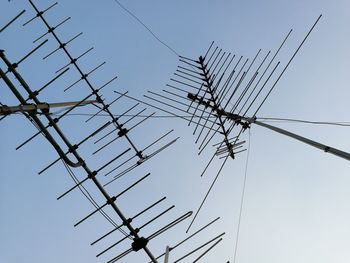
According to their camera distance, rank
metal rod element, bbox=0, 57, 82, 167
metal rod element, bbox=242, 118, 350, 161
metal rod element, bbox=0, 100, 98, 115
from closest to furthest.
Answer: metal rod element, bbox=242, 118, 350, 161, metal rod element, bbox=0, 100, 98, 115, metal rod element, bbox=0, 57, 82, 167

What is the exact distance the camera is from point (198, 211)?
5.24 m

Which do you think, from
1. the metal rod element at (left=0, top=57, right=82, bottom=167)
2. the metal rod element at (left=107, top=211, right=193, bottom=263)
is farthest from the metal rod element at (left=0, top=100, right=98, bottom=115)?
the metal rod element at (left=107, top=211, right=193, bottom=263)

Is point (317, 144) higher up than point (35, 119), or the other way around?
point (35, 119)

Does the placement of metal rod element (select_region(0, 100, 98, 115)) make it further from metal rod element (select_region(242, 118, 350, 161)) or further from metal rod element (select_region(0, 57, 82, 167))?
metal rod element (select_region(242, 118, 350, 161))

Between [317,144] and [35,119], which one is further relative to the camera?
[35,119]

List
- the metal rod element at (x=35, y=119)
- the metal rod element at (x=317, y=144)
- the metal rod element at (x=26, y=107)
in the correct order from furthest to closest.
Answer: the metal rod element at (x=35, y=119) < the metal rod element at (x=26, y=107) < the metal rod element at (x=317, y=144)

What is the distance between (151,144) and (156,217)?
2.49 meters

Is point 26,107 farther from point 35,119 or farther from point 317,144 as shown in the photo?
point 317,144

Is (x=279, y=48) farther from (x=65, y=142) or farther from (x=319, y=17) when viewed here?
(x=65, y=142)

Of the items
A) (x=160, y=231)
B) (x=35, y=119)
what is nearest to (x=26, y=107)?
(x=35, y=119)

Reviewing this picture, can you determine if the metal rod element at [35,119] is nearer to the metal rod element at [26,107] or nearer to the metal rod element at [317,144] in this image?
→ the metal rod element at [26,107]

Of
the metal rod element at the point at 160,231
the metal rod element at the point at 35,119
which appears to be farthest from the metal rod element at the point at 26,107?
the metal rod element at the point at 160,231

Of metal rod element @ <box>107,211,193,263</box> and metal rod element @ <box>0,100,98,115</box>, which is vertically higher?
metal rod element @ <box>0,100,98,115</box>

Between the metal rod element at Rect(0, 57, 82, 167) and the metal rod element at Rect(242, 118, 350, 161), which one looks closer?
the metal rod element at Rect(242, 118, 350, 161)
